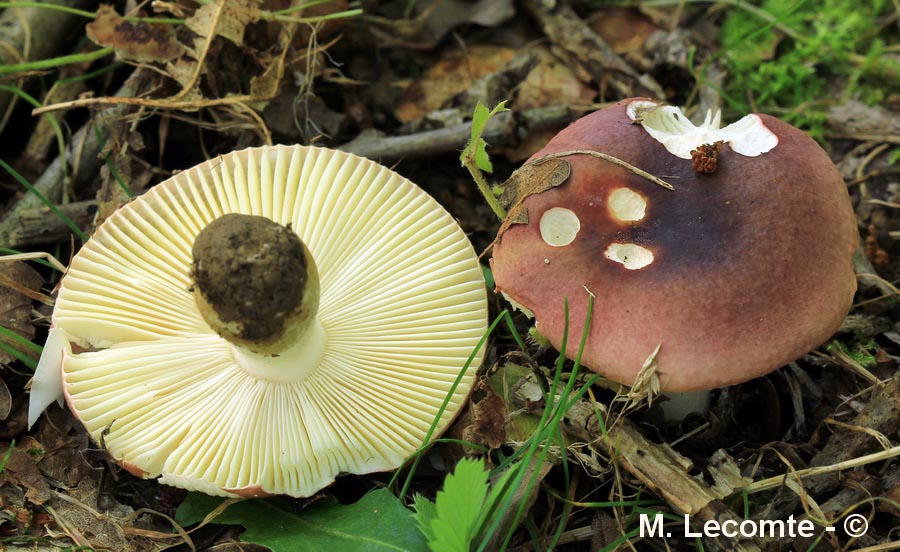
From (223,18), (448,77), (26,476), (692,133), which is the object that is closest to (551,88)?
(448,77)

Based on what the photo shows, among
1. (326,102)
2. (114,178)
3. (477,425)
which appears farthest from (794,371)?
(114,178)

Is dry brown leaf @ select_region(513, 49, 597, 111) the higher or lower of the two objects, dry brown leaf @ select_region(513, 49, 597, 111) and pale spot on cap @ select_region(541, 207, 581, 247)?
the lower

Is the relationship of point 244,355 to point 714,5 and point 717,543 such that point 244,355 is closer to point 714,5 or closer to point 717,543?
point 717,543

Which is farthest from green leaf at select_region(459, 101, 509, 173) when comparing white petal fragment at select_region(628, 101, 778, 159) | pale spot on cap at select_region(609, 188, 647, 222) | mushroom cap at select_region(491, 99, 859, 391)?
white petal fragment at select_region(628, 101, 778, 159)

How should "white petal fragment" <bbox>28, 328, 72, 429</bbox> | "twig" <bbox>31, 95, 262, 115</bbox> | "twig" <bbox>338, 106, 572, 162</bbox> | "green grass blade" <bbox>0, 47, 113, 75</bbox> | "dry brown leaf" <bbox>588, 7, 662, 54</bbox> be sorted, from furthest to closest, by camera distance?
"dry brown leaf" <bbox>588, 7, 662, 54</bbox> → "twig" <bbox>338, 106, 572, 162</bbox> → "green grass blade" <bbox>0, 47, 113, 75</bbox> → "twig" <bbox>31, 95, 262, 115</bbox> → "white petal fragment" <bbox>28, 328, 72, 429</bbox>

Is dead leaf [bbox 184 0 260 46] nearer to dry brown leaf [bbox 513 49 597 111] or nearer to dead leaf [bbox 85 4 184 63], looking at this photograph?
dead leaf [bbox 85 4 184 63]

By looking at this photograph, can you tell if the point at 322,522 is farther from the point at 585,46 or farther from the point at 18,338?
the point at 585,46
